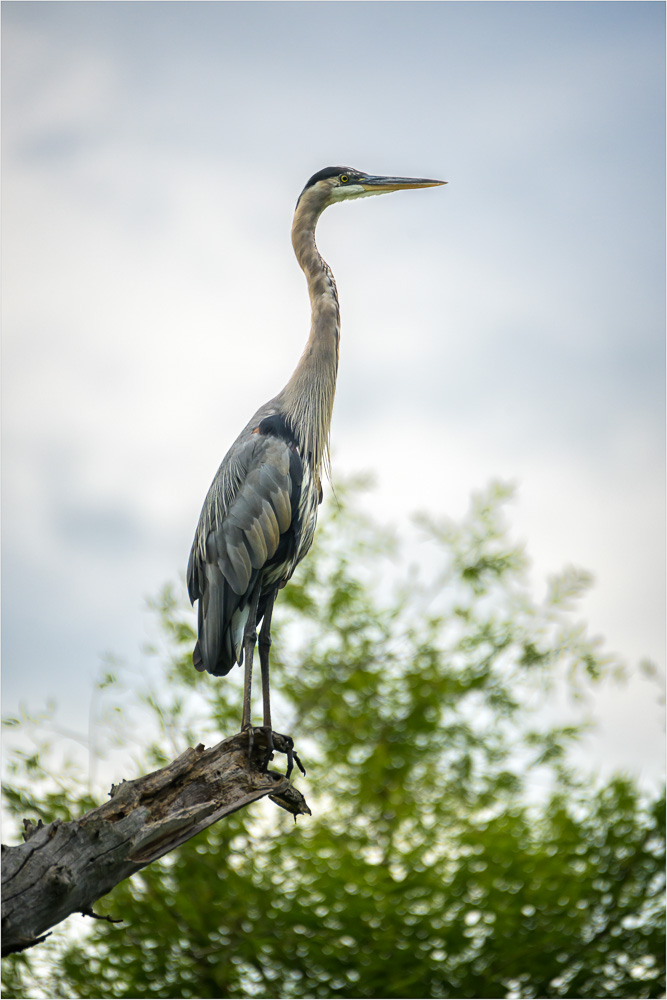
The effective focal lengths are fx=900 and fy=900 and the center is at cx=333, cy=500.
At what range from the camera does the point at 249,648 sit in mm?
4043

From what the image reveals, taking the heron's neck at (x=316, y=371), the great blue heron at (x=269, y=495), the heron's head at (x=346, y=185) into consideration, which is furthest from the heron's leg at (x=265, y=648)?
the heron's head at (x=346, y=185)

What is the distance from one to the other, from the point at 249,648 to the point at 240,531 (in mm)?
538

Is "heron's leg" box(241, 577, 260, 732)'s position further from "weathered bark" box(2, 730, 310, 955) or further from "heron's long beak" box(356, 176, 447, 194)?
"heron's long beak" box(356, 176, 447, 194)

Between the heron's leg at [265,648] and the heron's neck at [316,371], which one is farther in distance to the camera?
the heron's neck at [316,371]

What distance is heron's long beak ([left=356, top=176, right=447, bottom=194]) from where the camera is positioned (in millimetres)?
4703

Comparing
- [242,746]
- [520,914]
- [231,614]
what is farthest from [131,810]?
[520,914]

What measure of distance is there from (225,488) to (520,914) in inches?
227

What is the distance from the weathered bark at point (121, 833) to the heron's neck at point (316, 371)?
4.96 feet

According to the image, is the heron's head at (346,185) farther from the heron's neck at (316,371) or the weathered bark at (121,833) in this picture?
the weathered bark at (121,833)

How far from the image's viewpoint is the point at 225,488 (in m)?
4.29

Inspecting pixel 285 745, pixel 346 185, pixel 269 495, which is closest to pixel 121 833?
pixel 285 745

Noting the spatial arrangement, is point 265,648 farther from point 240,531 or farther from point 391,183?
point 391,183

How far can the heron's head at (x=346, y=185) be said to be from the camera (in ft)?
15.2

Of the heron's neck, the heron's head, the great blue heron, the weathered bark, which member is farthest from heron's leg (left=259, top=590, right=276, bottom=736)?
the heron's head
